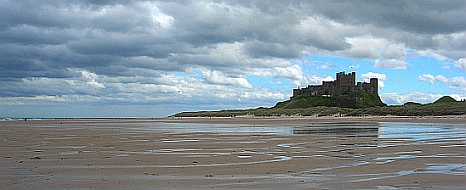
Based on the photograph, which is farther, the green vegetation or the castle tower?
the castle tower

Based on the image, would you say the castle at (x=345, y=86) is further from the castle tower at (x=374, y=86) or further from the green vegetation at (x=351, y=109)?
the green vegetation at (x=351, y=109)

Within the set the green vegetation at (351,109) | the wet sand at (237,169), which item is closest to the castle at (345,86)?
the green vegetation at (351,109)

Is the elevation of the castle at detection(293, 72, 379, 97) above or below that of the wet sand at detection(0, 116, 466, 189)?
above

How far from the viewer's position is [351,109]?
86.8m

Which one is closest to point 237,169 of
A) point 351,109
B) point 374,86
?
point 351,109

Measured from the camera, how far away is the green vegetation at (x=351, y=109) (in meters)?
60.8

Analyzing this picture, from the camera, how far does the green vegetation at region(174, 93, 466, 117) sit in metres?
60.8

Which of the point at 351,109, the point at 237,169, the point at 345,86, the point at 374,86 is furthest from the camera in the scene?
the point at 374,86

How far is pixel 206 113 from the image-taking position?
12250 cm

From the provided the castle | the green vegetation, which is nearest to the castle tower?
the castle

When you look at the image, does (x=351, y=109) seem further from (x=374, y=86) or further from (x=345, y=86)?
(x=374, y=86)

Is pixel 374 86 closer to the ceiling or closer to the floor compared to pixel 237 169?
closer to the ceiling

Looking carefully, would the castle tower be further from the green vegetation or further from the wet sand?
the wet sand

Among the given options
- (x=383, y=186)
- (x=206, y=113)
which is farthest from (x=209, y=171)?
(x=206, y=113)
